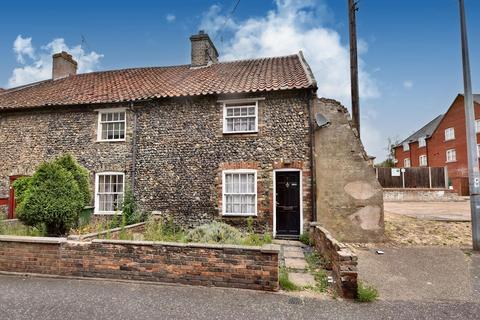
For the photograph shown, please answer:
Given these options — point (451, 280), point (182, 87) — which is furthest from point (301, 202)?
point (182, 87)

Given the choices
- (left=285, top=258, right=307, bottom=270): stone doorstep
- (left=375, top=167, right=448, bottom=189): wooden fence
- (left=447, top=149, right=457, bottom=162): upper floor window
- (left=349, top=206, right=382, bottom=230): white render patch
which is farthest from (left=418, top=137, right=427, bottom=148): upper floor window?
(left=285, top=258, right=307, bottom=270): stone doorstep

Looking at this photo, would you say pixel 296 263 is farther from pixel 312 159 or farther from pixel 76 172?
pixel 76 172

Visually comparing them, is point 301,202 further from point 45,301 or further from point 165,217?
point 45,301

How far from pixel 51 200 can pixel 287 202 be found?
7.30 m

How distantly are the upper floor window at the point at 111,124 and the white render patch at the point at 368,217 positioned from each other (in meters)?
9.65

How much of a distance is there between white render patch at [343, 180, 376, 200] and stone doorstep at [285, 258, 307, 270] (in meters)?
3.57

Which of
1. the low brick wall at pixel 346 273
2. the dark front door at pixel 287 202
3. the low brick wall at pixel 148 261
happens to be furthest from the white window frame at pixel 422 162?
the low brick wall at pixel 148 261

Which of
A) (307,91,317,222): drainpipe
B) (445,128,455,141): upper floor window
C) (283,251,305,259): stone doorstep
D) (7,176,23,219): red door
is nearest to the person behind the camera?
(283,251,305,259): stone doorstep

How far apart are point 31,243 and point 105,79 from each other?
11475 millimetres

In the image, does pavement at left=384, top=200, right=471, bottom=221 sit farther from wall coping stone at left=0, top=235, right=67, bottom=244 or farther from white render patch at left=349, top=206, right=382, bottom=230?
wall coping stone at left=0, top=235, right=67, bottom=244

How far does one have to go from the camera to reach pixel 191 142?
11.4 meters

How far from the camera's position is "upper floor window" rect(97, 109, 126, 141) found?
1223 cm

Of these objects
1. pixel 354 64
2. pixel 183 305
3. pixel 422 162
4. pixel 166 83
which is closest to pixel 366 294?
pixel 183 305

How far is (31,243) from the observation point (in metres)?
6.16
